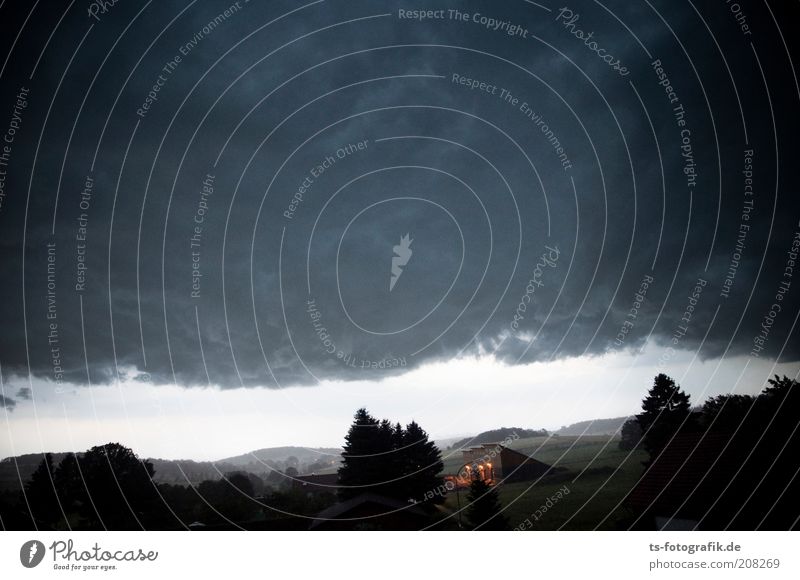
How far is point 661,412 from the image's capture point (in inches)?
1852

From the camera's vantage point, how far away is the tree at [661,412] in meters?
44.1

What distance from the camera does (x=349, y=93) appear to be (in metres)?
21.9

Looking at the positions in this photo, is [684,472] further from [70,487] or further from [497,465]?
[70,487]

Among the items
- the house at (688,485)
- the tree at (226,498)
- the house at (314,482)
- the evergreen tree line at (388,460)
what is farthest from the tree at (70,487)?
the house at (688,485)

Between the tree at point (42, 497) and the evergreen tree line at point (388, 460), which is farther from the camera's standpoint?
the evergreen tree line at point (388, 460)

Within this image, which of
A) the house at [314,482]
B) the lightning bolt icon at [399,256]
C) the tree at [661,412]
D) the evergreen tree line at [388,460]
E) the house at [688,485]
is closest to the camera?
the house at [688,485]

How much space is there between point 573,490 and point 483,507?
23.1 meters

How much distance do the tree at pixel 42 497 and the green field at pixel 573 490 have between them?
23.7 meters

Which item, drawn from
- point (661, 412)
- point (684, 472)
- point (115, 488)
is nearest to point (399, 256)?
point (684, 472)

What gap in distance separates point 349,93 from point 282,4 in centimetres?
466

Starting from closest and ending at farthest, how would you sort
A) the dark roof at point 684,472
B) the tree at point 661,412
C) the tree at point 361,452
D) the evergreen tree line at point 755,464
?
the evergreen tree line at point 755,464
the dark roof at point 684,472
the tree at point 361,452
the tree at point 661,412

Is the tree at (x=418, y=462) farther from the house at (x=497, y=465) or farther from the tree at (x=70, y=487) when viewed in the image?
the tree at (x=70, y=487)
